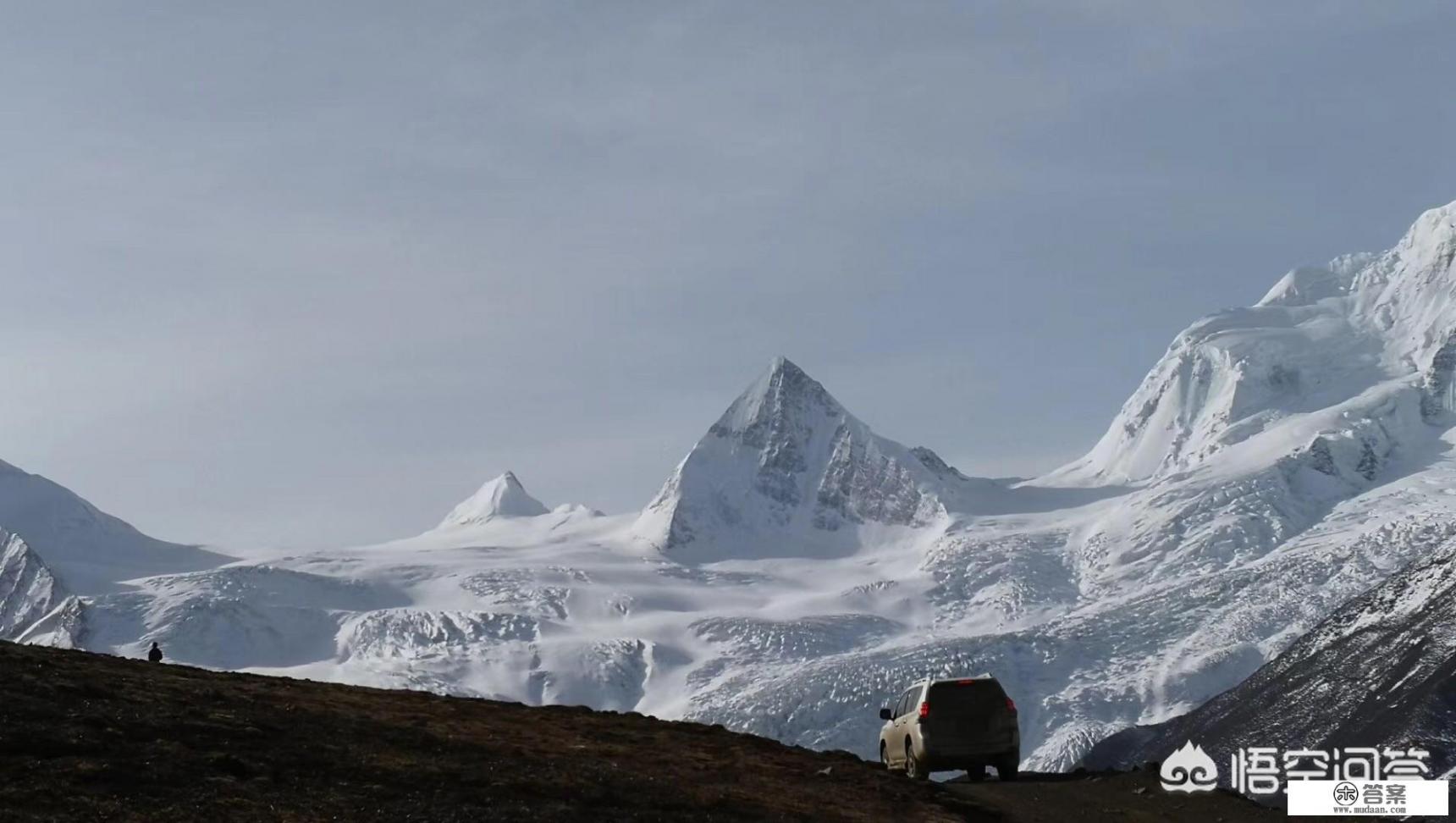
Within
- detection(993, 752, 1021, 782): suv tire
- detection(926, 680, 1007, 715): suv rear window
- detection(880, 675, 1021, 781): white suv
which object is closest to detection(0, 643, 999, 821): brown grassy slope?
detection(880, 675, 1021, 781): white suv

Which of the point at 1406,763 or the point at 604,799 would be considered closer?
the point at 604,799

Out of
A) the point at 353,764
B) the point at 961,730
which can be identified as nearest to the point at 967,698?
the point at 961,730

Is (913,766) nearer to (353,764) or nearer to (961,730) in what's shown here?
Answer: (961,730)

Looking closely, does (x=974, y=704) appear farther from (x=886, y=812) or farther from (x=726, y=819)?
(x=726, y=819)

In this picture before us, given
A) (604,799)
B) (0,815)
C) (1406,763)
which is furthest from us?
(1406,763)

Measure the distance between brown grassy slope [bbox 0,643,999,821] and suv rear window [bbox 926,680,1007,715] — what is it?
2631 millimetres

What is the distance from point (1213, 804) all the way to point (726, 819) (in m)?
12.3

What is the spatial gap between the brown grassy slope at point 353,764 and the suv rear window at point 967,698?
263 cm

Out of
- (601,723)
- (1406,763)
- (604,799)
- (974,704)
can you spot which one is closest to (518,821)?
(604,799)

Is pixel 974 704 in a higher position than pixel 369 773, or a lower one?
higher

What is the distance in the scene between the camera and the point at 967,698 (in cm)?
4078

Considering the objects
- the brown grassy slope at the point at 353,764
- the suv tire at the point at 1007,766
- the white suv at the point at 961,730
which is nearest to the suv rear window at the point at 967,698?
the white suv at the point at 961,730

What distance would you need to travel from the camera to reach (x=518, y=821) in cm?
2831

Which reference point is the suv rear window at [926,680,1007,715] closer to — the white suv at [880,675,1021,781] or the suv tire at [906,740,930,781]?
the white suv at [880,675,1021,781]
